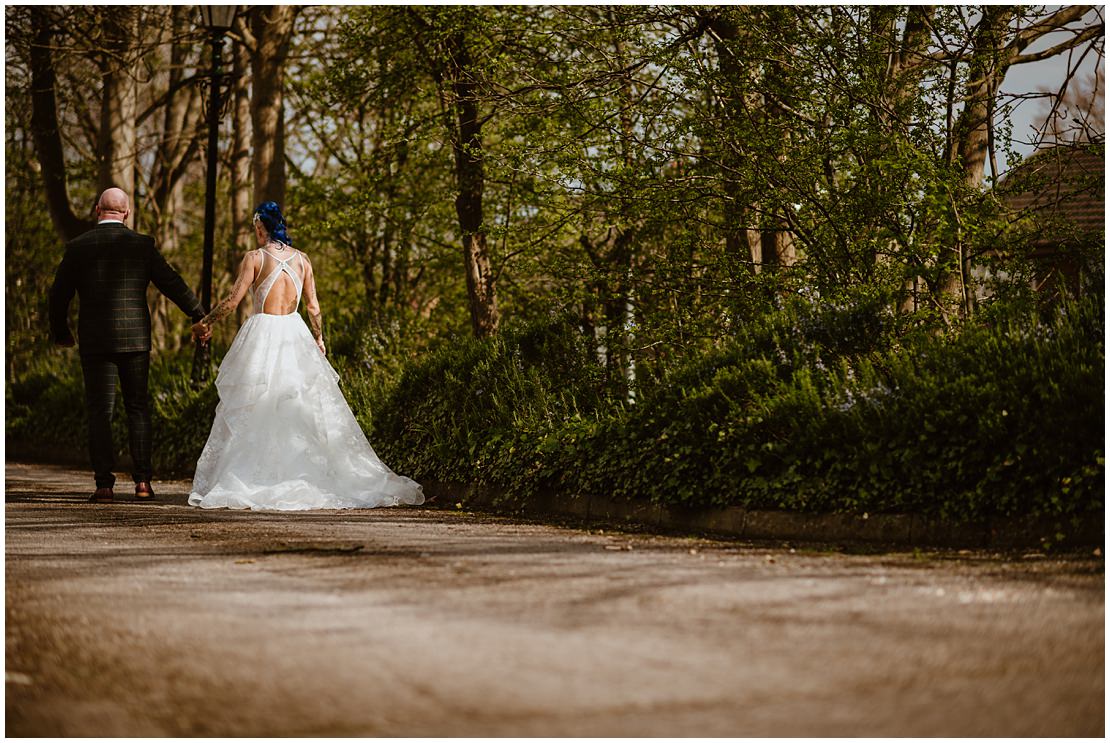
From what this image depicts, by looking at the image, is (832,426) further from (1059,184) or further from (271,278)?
(271,278)

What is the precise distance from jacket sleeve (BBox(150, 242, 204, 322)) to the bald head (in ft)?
1.25

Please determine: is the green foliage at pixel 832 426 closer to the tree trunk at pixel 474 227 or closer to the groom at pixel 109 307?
the groom at pixel 109 307

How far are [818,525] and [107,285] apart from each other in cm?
619

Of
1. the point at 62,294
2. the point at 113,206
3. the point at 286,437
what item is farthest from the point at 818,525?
the point at 62,294

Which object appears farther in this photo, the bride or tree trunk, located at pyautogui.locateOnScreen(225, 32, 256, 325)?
tree trunk, located at pyautogui.locateOnScreen(225, 32, 256, 325)

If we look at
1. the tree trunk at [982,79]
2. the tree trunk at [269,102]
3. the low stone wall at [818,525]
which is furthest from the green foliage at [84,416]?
the tree trunk at [982,79]

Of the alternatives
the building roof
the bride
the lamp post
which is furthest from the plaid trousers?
the building roof

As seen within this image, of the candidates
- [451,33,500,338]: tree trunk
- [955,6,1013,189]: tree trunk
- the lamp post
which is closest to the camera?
[955,6,1013,189]: tree trunk

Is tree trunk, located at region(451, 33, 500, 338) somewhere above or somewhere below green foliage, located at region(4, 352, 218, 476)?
above

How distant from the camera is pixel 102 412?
10.4m

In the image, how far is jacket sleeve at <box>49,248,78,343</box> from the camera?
10281mm

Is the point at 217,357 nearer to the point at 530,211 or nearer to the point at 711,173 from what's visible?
the point at 530,211

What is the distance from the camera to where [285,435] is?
1046 cm

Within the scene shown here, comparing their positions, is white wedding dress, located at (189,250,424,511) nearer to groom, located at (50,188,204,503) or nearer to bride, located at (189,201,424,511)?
bride, located at (189,201,424,511)
